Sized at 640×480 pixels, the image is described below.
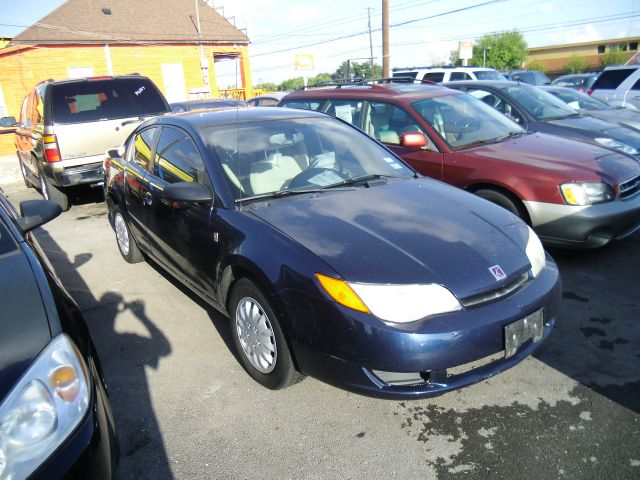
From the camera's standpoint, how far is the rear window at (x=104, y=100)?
723 cm

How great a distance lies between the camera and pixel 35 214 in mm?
2953

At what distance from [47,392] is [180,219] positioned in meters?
2.02

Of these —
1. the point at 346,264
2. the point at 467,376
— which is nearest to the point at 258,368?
the point at 346,264

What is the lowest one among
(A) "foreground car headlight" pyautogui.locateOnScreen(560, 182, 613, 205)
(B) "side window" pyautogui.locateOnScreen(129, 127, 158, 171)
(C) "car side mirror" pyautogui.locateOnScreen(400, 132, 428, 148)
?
(A) "foreground car headlight" pyautogui.locateOnScreen(560, 182, 613, 205)

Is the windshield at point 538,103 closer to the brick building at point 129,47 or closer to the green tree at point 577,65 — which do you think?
the brick building at point 129,47

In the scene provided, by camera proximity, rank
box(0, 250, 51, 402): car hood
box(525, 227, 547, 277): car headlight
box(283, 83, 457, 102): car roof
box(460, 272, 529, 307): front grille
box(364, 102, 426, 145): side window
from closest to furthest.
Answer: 1. box(0, 250, 51, 402): car hood
2. box(460, 272, 529, 307): front grille
3. box(525, 227, 547, 277): car headlight
4. box(364, 102, 426, 145): side window
5. box(283, 83, 457, 102): car roof

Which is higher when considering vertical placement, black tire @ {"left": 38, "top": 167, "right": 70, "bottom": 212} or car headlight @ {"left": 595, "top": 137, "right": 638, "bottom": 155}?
car headlight @ {"left": 595, "top": 137, "right": 638, "bottom": 155}

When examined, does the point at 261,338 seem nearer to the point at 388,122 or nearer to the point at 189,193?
the point at 189,193

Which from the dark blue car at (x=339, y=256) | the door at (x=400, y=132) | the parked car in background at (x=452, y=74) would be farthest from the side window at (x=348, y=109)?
the parked car in background at (x=452, y=74)

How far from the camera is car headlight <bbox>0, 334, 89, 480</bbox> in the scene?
5.09ft

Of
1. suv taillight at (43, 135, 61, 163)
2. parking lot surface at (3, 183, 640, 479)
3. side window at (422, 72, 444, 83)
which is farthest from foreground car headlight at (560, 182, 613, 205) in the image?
side window at (422, 72, 444, 83)

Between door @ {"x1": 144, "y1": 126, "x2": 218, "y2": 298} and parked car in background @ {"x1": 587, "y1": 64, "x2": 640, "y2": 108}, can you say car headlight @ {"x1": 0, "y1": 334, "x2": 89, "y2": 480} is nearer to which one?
door @ {"x1": 144, "y1": 126, "x2": 218, "y2": 298}

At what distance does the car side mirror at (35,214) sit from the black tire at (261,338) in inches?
46.5

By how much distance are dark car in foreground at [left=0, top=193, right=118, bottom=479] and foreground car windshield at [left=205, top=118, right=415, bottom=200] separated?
4.79 ft
